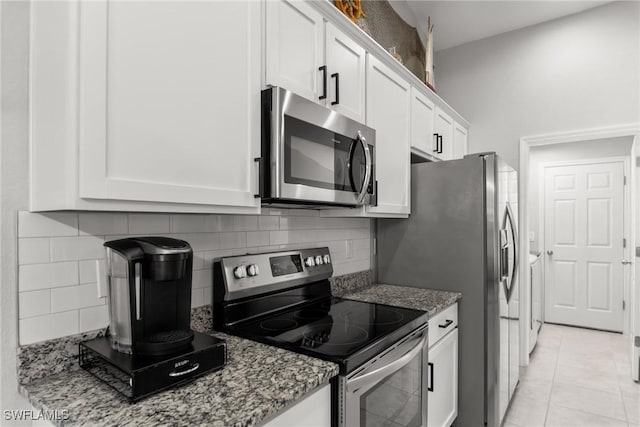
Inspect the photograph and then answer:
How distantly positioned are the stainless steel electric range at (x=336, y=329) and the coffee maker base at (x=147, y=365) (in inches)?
12.1

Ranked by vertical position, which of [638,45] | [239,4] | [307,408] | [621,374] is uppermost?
[638,45]

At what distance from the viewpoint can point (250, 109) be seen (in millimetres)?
1215

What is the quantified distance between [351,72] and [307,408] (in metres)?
1.41

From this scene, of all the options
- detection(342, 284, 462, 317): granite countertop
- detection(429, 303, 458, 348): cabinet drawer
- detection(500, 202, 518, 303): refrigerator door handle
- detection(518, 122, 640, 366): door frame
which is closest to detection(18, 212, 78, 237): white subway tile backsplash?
detection(342, 284, 462, 317): granite countertop

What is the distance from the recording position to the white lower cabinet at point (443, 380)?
1.81 m

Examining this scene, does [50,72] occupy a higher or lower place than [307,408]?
higher

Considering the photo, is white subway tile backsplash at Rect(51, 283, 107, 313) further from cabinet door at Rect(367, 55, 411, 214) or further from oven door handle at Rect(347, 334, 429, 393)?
cabinet door at Rect(367, 55, 411, 214)

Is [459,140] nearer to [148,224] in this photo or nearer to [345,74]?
[345,74]

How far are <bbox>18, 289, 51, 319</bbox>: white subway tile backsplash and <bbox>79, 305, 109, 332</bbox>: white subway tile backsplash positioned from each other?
97 millimetres

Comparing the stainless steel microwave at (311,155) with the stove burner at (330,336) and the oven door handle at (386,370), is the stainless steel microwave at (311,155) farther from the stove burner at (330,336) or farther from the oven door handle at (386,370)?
the oven door handle at (386,370)

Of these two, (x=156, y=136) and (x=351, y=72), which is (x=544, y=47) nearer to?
(x=351, y=72)

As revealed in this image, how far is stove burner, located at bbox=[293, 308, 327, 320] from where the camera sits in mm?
1636

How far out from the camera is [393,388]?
143cm

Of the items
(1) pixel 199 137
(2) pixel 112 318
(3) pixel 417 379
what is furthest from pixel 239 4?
(3) pixel 417 379
